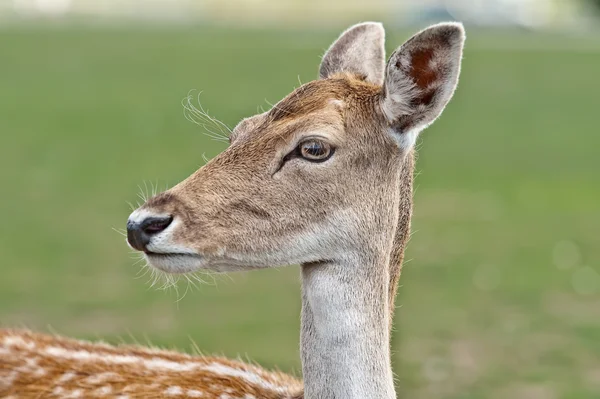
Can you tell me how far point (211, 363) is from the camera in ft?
14.9

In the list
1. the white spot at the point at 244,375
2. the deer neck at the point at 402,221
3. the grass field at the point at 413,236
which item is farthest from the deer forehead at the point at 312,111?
the grass field at the point at 413,236

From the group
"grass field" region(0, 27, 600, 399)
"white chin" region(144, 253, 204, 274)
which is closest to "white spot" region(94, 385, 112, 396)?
"white chin" region(144, 253, 204, 274)

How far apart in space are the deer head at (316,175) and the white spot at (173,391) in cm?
64

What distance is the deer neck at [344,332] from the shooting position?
390 centimetres

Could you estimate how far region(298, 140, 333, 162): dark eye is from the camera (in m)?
3.92

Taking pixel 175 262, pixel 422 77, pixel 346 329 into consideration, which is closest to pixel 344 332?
pixel 346 329

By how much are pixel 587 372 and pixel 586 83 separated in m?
20.7

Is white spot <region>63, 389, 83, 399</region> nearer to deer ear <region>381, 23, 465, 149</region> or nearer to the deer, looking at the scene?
the deer

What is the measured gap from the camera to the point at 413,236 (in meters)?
11.9

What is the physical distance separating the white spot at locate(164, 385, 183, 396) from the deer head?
64 cm

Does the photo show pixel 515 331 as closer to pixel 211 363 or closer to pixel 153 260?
pixel 211 363

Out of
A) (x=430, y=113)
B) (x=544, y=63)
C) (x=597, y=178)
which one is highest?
(x=544, y=63)

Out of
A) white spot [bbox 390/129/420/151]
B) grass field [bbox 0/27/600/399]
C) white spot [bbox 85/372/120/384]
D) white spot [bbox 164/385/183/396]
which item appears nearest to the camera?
white spot [bbox 390/129/420/151]

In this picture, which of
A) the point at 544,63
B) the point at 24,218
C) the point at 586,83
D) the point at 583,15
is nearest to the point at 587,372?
the point at 24,218
